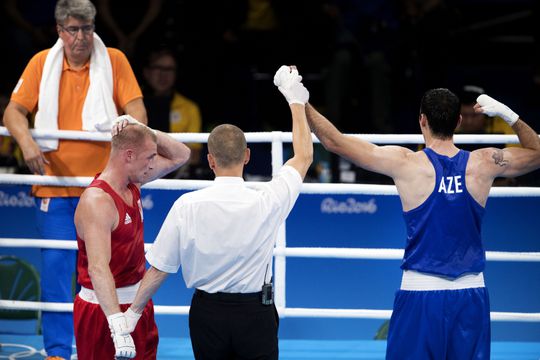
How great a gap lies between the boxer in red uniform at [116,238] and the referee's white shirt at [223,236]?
28cm

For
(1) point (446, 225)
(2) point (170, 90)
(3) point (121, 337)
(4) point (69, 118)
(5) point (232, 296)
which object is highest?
(2) point (170, 90)

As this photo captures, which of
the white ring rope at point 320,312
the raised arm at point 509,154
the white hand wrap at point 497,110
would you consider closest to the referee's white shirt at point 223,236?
the raised arm at point 509,154

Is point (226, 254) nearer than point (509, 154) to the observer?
Yes

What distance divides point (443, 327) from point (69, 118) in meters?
2.47

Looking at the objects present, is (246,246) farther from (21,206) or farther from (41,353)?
(21,206)

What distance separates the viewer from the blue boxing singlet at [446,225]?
4.18 meters

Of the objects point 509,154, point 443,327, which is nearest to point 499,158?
point 509,154

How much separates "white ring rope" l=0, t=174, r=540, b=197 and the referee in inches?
45.6

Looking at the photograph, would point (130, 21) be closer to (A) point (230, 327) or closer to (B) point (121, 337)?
(B) point (121, 337)

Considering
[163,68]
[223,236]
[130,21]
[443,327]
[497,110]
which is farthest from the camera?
[130,21]

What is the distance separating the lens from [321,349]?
582cm

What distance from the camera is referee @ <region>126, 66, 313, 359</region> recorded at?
388 centimetres

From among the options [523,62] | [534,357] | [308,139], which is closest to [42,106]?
[308,139]

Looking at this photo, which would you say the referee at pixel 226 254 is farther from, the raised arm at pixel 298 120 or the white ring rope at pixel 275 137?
the white ring rope at pixel 275 137
